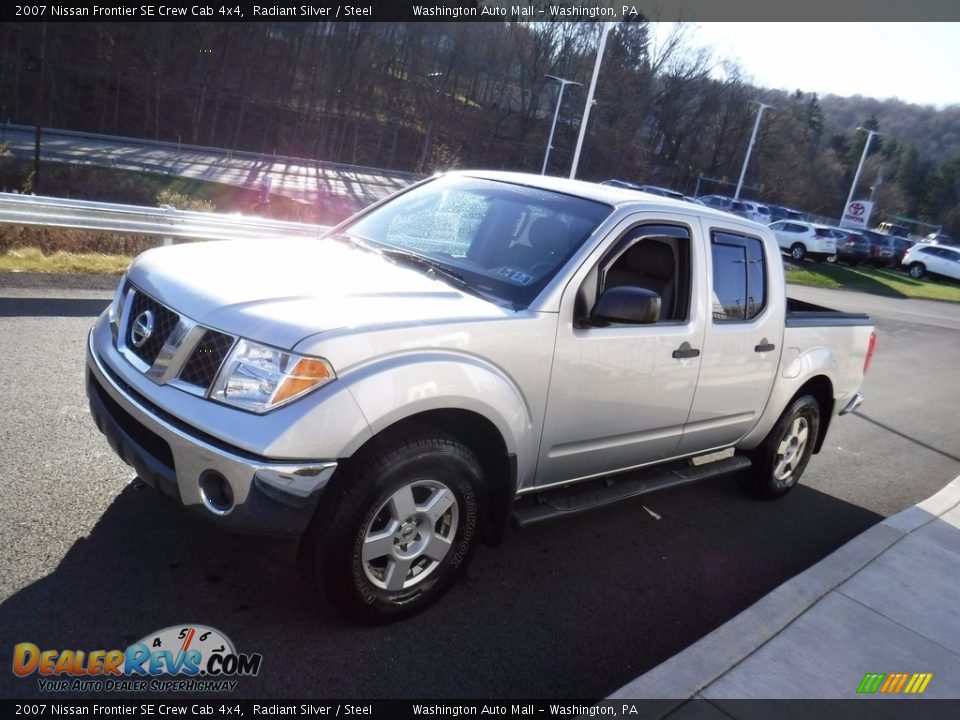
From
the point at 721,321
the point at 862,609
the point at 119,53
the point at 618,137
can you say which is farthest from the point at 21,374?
the point at 618,137

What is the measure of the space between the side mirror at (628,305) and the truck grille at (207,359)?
1.70m

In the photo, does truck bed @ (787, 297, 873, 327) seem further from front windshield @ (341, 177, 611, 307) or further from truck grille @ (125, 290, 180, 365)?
truck grille @ (125, 290, 180, 365)

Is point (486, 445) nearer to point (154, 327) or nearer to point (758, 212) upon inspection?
point (154, 327)

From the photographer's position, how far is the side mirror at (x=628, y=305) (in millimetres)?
3525

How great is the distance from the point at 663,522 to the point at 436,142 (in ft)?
207

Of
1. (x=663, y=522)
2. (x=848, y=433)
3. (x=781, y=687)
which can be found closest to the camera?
(x=781, y=687)

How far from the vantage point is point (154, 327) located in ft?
10.5

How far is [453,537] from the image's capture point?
11.1 feet

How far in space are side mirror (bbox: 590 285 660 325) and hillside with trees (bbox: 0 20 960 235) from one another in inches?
1963

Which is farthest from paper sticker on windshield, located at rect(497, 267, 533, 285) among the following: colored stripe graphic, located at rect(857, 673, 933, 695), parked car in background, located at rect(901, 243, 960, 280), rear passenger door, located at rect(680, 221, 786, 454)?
parked car in background, located at rect(901, 243, 960, 280)

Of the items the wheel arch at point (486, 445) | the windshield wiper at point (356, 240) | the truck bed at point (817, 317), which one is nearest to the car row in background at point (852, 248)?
the truck bed at point (817, 317)

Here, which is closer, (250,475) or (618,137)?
(250,475)

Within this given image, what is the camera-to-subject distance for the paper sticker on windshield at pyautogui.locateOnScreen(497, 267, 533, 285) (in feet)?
12.0

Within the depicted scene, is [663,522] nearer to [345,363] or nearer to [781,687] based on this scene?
[781,687]
